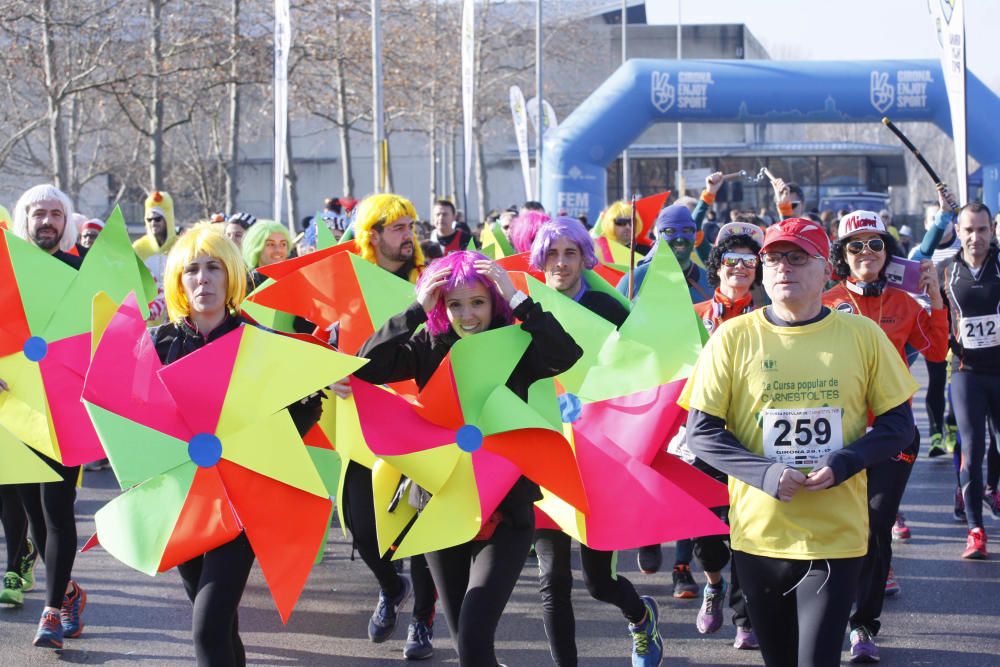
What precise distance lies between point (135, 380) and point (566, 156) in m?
19.8

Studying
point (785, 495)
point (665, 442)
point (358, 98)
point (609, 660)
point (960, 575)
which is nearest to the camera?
point (785, 495)

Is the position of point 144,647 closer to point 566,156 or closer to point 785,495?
point 785,495

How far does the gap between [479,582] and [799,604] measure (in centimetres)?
102

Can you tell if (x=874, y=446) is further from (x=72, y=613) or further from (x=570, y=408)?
(x=72, y=613)

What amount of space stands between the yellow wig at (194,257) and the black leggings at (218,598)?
84 cm

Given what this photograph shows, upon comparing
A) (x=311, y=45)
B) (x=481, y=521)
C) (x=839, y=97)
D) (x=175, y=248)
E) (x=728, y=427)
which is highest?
(x=311, y=45)

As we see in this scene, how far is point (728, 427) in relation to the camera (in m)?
4.12

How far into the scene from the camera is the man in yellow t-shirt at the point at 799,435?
12.7 feet

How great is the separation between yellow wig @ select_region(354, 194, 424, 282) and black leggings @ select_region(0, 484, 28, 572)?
6.71 ft

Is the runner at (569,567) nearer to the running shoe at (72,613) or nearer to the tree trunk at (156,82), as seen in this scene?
the running shoe at (72,613)

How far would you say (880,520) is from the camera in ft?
18.0

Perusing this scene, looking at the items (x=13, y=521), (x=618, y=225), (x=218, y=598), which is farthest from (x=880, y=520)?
(x=618, y=225)

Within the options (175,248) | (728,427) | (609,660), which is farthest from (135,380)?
(609,660)

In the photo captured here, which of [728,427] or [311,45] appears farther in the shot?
[311,45]
